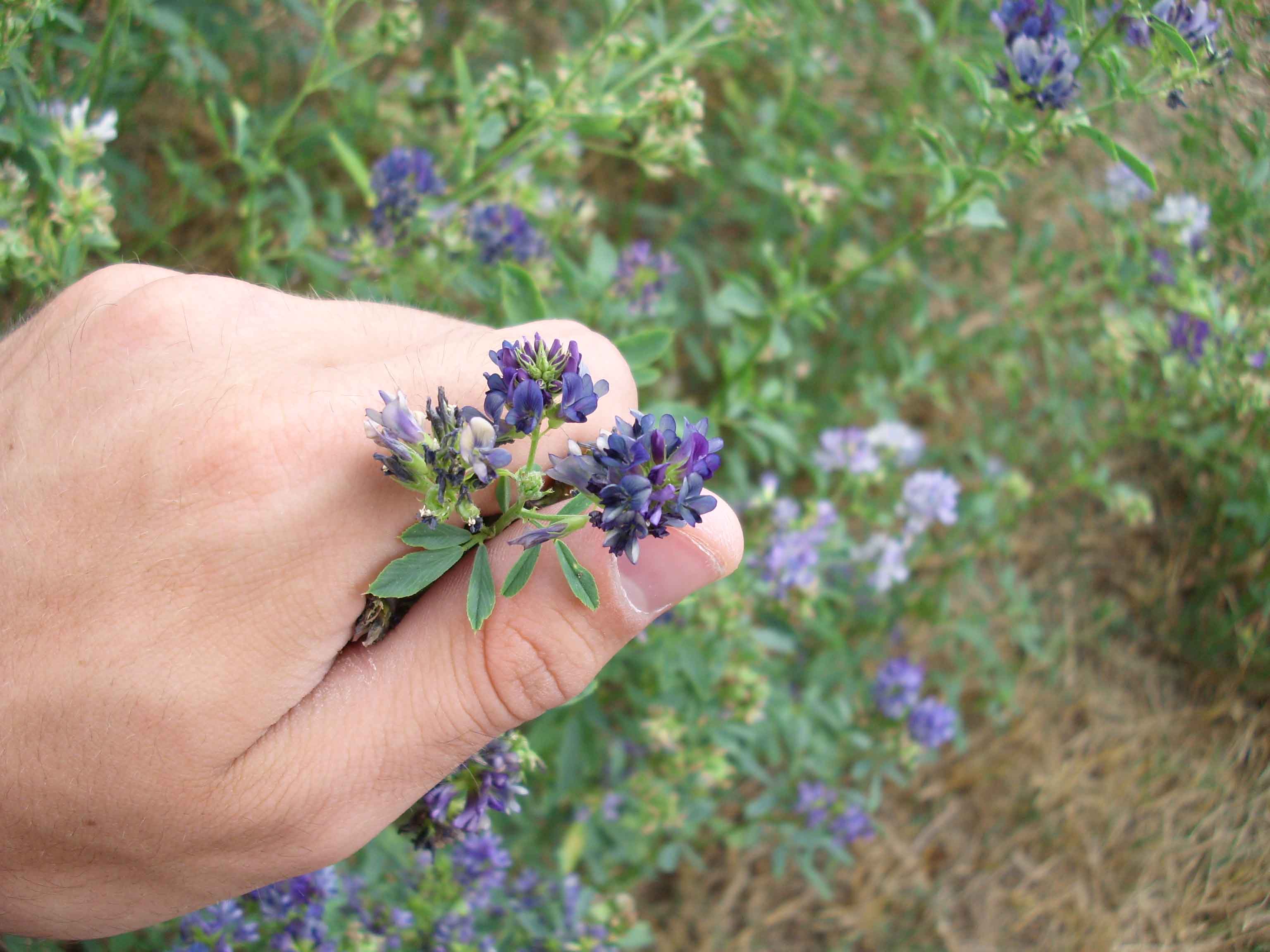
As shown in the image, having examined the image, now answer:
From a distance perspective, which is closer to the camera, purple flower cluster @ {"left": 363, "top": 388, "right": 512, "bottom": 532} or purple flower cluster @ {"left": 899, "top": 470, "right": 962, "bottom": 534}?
purple flower cluster @ {"left": 363, "top": 388, "right": 512, "bottom": 532}

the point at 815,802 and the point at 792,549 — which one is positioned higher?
the point at 792,549

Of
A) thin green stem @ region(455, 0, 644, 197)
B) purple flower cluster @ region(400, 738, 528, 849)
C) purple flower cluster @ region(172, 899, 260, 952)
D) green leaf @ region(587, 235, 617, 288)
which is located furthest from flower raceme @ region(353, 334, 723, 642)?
green leaf @ region(587, 235, 617, 288)

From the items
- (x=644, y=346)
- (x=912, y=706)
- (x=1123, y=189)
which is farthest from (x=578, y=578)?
(x=1123, y=189)

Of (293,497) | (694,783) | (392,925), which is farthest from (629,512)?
(694,783)

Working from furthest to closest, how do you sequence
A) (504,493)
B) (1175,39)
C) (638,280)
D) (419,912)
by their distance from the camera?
(638,280) → (419,912) → (1175,39) → (504,493)

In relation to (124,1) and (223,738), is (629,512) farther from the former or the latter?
(124,1)

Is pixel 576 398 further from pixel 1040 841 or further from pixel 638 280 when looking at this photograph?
pixel 1040 841

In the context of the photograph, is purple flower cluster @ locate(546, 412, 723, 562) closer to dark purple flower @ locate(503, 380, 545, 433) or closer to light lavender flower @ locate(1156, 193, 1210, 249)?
dark purple flower @ locate(503, 380, 545, 433)
